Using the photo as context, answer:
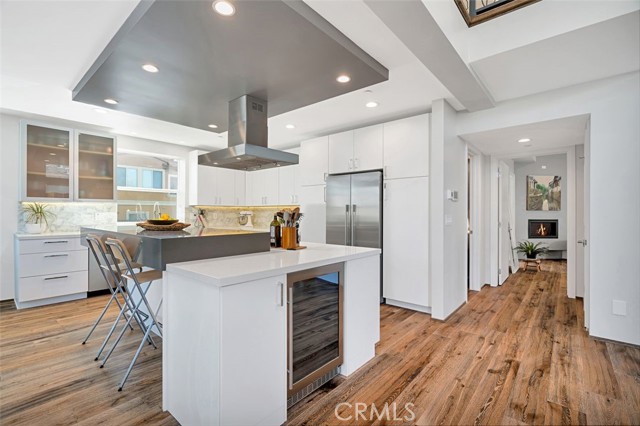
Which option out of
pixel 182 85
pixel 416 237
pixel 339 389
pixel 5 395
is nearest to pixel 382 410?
pixel 339 389

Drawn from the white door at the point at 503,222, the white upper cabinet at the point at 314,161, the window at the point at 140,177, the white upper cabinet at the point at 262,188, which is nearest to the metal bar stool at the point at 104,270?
the window at the point at 140,177

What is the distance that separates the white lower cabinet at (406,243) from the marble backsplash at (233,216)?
2.56 metres

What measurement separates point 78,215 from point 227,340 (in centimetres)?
444

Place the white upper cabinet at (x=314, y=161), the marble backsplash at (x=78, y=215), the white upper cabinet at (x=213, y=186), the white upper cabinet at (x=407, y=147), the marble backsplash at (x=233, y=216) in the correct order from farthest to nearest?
the marble backsplash at (x=233, y=216) → the white upper cabinet at (x=213, y=186) → the white upper cabinet at (x=314, y=161) → the marble backsplash at (x=78, y=215) → the white upper cabinet at (x=407, y=147)

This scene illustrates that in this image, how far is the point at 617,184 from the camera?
8.77 feet

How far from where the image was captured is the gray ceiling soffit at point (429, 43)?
166cm

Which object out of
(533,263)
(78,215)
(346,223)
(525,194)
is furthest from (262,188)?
(525,194)

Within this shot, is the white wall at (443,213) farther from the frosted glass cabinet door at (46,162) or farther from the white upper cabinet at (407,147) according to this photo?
the frosted glass cabinet door at (46,162)

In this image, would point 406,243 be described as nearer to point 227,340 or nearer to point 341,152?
point 341,152

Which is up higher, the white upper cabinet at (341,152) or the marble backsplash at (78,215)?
the white upper cabinet at (341,152)

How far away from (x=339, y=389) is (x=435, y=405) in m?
0.60

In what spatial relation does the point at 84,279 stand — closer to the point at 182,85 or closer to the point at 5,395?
the point at 5,395

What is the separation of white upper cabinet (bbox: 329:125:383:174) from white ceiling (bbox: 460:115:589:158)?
104cm

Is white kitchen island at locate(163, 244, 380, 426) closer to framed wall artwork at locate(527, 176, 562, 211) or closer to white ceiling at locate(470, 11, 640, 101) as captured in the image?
white ceiling at locate(470, 11, 640, 101)
